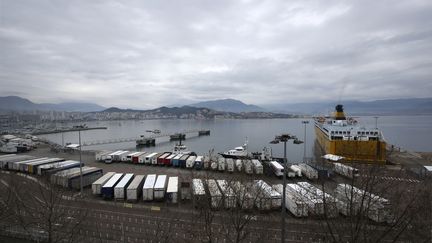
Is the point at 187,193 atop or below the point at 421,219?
below

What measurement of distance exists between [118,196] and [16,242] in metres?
4.95

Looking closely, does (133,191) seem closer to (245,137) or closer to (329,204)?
(329,204)

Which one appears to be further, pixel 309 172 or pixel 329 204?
pixel 309 172

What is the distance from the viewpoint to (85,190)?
571 inches

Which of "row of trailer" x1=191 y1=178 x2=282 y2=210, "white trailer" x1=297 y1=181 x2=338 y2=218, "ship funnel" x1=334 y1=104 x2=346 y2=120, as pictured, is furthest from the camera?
"ship funnel" x1=334 y1=104 x2=346 y2=120

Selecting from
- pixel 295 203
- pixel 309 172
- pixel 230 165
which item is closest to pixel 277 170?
pixel 309 172

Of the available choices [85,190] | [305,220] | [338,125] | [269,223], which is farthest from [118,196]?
[338,125]

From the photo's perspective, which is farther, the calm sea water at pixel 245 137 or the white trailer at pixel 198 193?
the calm sea water at pixel 245 137

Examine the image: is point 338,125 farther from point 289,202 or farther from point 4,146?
point 4,146

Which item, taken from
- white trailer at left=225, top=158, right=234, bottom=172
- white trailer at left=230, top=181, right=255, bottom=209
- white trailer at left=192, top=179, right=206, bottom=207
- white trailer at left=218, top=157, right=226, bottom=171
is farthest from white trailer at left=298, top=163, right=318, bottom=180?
white trailer at left=230, top=181, right=255, bottom=209

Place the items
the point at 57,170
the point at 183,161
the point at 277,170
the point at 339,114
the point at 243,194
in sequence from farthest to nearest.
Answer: the point at 339,114, the point at 183,161, the point at 277,170, the point at 57,170, the point at 243,194

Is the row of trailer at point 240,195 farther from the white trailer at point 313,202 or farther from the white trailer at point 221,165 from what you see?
the white trailer at point 221,165

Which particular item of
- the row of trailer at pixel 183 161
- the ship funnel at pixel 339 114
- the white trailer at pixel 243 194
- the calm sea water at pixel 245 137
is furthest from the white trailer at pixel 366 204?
the ship funnel at pixel 339 114

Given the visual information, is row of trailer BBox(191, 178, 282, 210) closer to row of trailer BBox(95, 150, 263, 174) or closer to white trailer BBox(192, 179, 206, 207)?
white trailer BBox(192, 179, 206, 207)
